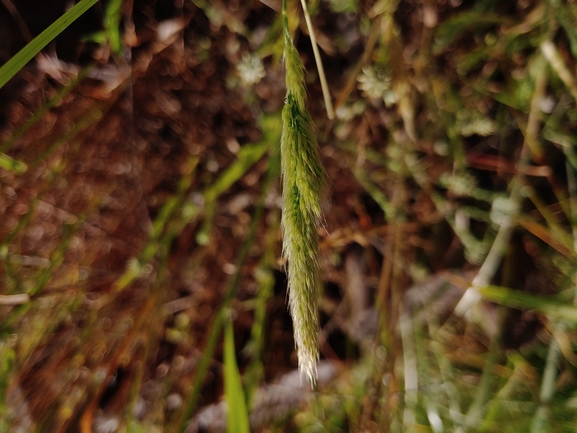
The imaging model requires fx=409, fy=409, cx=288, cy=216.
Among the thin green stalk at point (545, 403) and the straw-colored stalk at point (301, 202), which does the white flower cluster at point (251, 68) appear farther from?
the thin green stalk at point (545, 403)

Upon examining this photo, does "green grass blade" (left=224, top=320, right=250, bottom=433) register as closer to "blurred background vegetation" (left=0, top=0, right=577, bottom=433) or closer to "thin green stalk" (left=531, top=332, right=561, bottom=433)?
"blurred background vegetation" (left=0, top=0, right=577, bottom=433)

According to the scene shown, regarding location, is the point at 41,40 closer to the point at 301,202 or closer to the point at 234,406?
the point at 301,202

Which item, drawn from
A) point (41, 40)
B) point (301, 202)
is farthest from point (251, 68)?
point (301, 202)

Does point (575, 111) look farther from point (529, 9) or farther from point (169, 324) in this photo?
point (169, 324)

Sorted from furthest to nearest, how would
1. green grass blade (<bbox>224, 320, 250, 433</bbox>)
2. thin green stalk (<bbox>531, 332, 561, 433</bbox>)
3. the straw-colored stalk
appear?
thin green stalk (<bbox>531, 332, 561, 433</bbox>)
green grass blade (<bbox>224, 320, 250, 433</bbox>)
the straw-colored stalk

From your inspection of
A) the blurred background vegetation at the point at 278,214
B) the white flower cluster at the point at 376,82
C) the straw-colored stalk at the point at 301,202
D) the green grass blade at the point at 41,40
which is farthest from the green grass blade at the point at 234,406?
the white flower cluster at the point at 376,82

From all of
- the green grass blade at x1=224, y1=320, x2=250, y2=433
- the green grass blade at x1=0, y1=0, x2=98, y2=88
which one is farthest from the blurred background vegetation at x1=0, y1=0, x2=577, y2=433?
the green grass blade at x1=0, y1=0, x2=98, y2=88

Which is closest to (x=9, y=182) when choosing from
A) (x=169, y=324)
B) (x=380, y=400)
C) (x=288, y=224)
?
(x=169, y=324)
